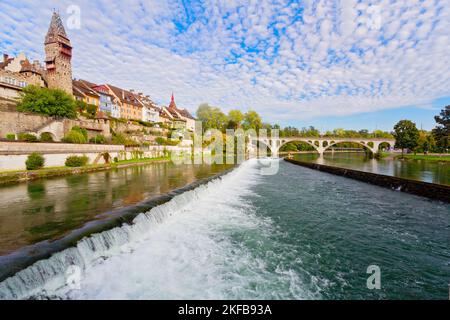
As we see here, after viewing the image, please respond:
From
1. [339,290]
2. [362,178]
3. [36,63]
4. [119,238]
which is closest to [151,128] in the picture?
[36,63]

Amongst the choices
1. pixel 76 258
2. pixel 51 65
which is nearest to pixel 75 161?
pixel 76 258

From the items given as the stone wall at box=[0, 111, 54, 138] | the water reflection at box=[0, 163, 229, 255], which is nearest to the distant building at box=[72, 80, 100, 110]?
the stone wall at box=[0, 111, 54, 138]

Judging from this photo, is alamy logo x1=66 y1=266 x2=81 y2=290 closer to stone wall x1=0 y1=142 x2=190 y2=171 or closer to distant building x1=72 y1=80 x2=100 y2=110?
stone wall x1=0 y1=142 x2=190 y2=171

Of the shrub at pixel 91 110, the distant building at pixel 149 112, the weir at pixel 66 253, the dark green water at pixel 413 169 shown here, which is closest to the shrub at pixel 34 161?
the weir at pixel 66 253

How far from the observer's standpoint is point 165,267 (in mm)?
6320

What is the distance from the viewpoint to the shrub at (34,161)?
22.4 m

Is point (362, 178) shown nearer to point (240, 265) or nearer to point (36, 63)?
point (240, 265)

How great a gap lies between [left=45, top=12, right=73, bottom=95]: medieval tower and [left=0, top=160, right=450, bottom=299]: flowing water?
160 ft

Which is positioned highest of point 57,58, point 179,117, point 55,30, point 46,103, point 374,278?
point 55,30

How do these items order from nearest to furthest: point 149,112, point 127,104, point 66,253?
1. point 66,253
2. point 127,104
3. point 149,112

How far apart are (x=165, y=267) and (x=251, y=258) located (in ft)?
8.63

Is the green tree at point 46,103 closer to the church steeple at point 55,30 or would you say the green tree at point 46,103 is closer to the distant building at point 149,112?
the church steeple at point 55,30

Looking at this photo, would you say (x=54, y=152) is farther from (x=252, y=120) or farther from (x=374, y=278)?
(x=252, y=120)

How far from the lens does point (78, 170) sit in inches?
998
